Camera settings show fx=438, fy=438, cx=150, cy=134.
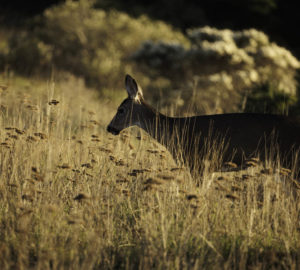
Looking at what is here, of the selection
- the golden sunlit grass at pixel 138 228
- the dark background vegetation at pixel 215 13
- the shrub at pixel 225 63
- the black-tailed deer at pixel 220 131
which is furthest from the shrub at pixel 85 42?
the golden sunlit grass at pixel 138 228

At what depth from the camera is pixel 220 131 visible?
568 centimetres

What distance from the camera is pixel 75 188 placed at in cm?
485

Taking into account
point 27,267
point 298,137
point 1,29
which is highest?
point 1,29

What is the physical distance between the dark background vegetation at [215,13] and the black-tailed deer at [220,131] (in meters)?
20.4

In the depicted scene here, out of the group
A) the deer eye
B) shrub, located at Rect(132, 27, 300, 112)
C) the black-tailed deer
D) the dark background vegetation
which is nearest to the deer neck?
the black-tailed deer

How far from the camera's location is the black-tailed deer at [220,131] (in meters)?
5.24

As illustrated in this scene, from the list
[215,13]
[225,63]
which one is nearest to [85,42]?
[225,63]

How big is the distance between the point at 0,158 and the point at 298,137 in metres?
3.51

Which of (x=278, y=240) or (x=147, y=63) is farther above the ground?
(x=147, y=63)

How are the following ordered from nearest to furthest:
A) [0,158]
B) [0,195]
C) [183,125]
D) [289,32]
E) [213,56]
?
[0,195] < [0,158] < [183,125] < [213,56] < [289,32]

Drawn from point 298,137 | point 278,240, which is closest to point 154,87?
point 298,137

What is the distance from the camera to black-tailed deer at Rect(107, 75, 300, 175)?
5238mm

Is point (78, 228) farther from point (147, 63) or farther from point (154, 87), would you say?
point (147, 63)

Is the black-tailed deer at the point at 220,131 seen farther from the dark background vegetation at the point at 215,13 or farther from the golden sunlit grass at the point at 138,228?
the dark background vegetation at the point at 215,13
